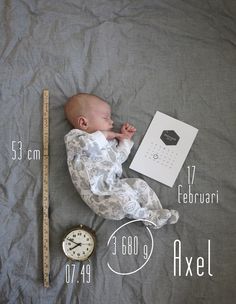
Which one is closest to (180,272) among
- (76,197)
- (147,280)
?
(147,280)

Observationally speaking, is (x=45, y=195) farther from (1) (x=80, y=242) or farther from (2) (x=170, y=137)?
(2) (x=170, y=137)

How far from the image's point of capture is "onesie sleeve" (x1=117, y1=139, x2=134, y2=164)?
1.65 metres

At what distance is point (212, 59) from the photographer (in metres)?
1.72

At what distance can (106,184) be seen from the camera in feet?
5.23

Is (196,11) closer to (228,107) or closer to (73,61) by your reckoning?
(228,107)

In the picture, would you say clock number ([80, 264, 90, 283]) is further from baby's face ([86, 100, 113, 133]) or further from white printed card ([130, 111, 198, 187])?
baby's face ([86, 100, 113, 133])

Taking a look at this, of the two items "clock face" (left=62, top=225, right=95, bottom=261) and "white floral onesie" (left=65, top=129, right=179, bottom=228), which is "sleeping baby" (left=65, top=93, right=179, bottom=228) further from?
"clock face" (left=62, top=225, right=95, bottom=261)

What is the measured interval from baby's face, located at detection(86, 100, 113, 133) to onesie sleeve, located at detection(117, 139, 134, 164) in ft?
0.29

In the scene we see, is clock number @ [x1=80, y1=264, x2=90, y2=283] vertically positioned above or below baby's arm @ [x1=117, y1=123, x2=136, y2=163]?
below

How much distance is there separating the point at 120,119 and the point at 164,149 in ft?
0.71

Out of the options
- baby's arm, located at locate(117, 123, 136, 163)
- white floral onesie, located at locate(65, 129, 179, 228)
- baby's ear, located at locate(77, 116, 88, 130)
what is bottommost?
white floral onesie, located at locate(65, 129, 179, 228)

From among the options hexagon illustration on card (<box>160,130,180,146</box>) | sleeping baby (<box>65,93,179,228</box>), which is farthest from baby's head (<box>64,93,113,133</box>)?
hexagon illustration on card (<box>160,130,180,146</box>)

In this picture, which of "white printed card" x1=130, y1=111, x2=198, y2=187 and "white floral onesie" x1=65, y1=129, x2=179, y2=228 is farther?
"white printed card" x1=130, y1=111, x2=198, y2=187

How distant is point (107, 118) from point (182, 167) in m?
0.36
